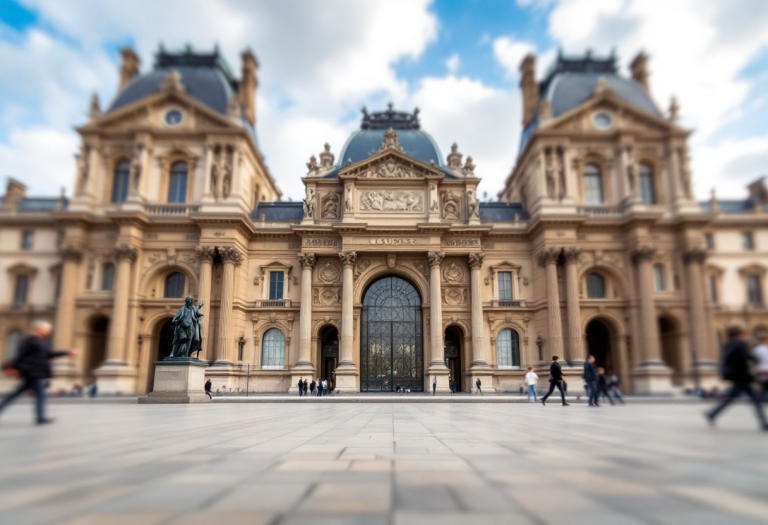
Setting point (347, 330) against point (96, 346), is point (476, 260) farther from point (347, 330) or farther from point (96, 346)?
point (96, 346)

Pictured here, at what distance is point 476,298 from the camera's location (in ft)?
114

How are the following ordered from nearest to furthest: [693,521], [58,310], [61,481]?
[693,521]
[61,481]
[58,310]

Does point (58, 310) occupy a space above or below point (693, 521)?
above

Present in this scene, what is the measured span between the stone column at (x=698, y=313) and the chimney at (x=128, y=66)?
4539cm

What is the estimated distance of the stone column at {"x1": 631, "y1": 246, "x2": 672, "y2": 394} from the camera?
31.4m

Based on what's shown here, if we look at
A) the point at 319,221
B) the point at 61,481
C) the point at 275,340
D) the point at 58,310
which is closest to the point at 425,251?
the point at 319,221

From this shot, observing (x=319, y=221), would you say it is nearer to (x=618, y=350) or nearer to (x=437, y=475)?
(x=618, y=350)

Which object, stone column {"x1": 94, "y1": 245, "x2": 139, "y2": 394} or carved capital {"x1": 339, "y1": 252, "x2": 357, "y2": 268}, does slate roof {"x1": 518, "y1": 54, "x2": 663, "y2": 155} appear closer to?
carved capital {"x1": 339, "y1": 252, "x2": 357, "y2": 268}

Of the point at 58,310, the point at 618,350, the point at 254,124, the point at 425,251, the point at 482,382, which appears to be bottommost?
the point at 482,382

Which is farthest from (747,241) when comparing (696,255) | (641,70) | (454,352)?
(454,352)

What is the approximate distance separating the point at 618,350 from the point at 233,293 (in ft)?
88.1

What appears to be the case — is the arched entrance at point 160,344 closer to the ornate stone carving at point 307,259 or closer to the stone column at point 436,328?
the ornate stone carving at point 307,259

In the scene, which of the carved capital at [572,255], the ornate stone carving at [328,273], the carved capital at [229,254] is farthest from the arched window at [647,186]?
the carved capital at [229,254]

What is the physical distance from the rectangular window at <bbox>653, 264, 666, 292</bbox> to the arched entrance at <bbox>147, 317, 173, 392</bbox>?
3413 centimetres
